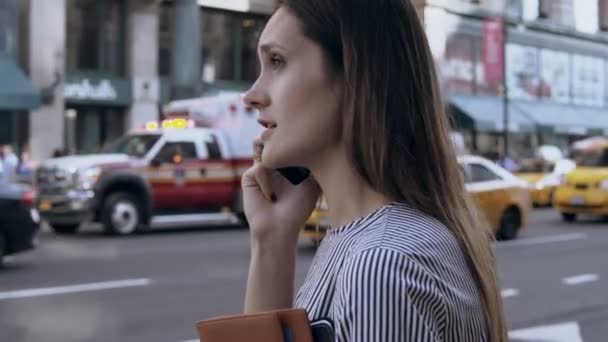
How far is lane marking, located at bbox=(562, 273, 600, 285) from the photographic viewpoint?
39.8 feet

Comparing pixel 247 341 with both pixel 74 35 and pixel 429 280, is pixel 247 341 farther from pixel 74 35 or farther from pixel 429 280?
pixel 74 35

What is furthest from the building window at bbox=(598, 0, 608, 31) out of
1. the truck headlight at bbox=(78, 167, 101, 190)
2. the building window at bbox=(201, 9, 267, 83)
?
the truck headlight at bbox=(78, 167, 101, 190)

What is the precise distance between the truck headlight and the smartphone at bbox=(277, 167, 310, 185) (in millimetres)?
16149

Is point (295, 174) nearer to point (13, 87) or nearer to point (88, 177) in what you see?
point (88, 177)

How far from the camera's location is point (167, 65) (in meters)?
32.4

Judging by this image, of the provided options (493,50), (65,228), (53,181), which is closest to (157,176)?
(53,181)

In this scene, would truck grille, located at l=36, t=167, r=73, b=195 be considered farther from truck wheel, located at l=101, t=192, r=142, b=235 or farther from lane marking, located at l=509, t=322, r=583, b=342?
lane marking, located at l=509, t=322, r=583, b=342

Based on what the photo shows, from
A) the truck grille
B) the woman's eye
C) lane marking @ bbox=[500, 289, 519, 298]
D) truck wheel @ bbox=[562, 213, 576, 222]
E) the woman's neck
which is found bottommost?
truck wheel @ bbox=[562, 213, 576, 222]

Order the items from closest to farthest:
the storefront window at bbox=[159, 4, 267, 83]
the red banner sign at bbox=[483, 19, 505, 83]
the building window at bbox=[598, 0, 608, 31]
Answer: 1. the storefront window at bbox=[159, 4, 267, 83]
2. the red banner sign at bbox=[483, 19, 505, 83]
3. the building window at bbox=[598, 0, 608, 31]

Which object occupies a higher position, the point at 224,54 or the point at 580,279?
the point at 224,54

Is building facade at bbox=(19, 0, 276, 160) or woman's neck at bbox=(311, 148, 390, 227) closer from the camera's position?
woman's neck at bbox=(311, 148, 390, 227)

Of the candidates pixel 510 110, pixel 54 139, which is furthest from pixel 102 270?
pixel 510 110

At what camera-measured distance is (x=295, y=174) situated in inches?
77.4

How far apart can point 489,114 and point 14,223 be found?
3165 centimetres
